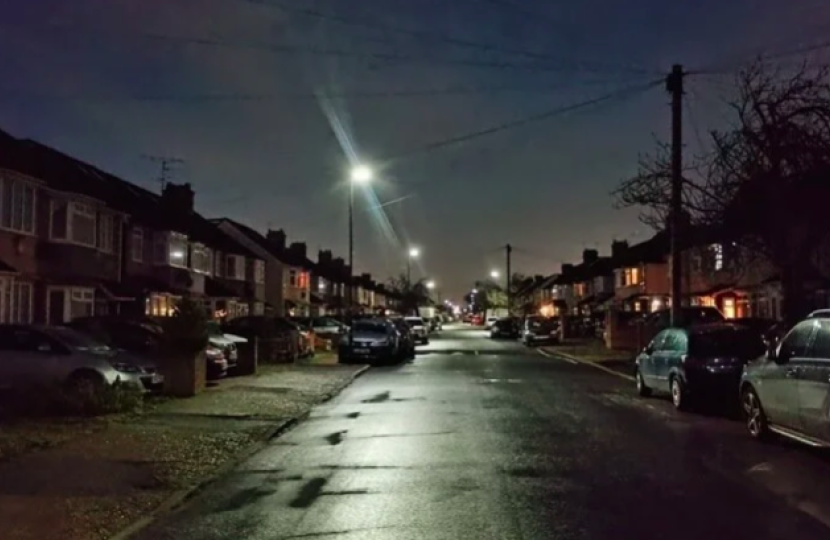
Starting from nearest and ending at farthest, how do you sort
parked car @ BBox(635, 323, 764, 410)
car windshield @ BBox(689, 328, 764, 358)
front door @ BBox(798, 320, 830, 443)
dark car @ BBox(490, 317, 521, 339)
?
front door @ BBox(798, 320, 830, 443) < parked car @ BBox(635, 323, 764, 410) < car windshield @ BBox(689, 328, 764, 358) < dark car @ BBox(490, 317, 521, 339)

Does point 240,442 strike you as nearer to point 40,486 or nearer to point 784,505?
point 40,486

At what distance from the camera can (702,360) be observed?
18.9 metres

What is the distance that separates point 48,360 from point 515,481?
10922mm

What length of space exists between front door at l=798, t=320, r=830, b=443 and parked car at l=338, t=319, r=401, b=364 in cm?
2603

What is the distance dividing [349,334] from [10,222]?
12.5 meters

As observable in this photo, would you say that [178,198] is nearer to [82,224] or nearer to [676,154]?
[82,224]

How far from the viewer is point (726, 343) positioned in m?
19.2

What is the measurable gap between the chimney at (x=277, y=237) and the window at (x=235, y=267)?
21.1 m

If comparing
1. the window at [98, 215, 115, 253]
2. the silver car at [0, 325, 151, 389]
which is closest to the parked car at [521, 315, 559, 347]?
the window at [98, 215, 115, 253]

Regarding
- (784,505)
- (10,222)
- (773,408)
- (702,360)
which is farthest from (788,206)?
(10,222)

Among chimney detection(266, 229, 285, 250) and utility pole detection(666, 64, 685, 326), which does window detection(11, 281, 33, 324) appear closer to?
utility pole detection(666, 64, 685, 326)

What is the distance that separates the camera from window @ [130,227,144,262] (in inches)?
1727

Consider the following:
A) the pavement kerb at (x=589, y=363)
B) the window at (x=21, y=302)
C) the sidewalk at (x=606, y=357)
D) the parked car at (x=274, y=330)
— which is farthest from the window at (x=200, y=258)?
the window at (x=21, y=302)

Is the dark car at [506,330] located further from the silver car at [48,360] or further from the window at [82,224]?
the silver car at [48,360]
